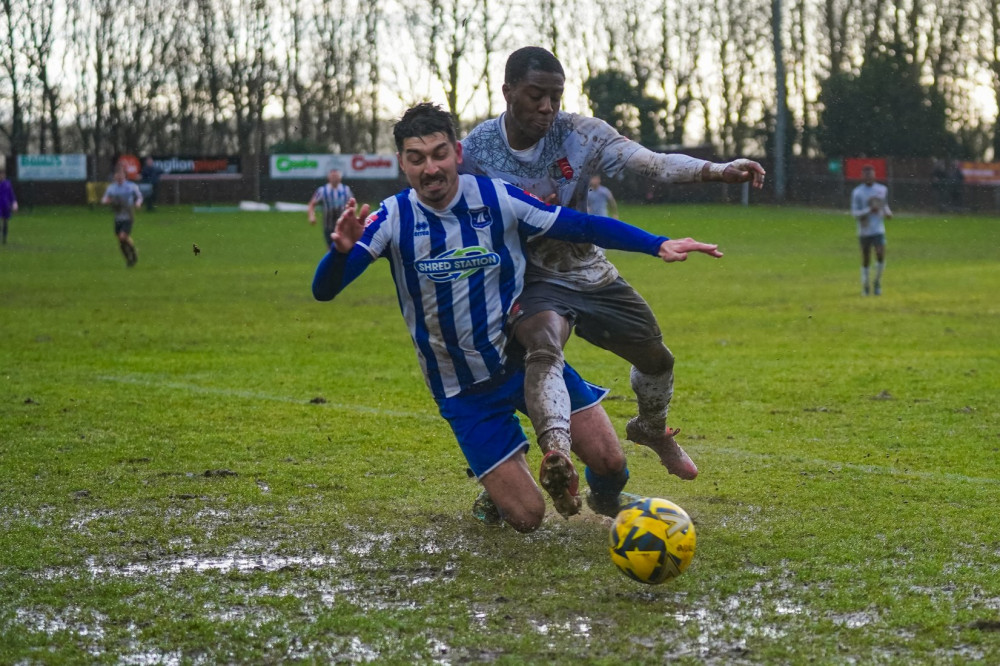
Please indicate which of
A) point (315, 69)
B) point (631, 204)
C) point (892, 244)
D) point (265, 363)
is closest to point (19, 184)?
point (315, 69)

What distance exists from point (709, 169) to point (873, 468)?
218 centimetres

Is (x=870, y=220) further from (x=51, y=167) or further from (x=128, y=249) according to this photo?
(x=51, y=167)

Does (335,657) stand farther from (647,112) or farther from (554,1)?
(554,1)

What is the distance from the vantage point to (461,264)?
16.2 feet

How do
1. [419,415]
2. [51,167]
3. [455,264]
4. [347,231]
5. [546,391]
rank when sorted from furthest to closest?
[51,167]
[419,415]
[455,264]
[546,391]
[347,231]

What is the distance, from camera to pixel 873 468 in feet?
21.0

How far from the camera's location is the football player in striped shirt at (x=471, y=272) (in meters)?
4.80

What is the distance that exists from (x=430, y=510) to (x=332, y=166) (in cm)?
3999

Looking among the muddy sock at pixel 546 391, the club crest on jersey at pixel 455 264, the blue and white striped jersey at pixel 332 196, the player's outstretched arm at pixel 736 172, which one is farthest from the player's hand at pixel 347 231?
the blue and white striped jersey at pixel 332 196

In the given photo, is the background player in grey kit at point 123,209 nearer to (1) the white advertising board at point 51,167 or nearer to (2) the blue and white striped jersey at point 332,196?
(2) the blue and white striped jersey at point 332,196

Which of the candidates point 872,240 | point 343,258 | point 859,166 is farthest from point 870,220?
point 859,166

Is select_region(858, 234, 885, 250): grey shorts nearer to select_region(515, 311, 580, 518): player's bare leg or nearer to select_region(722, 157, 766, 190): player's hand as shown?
select_region(722, 157, 766, 190): player's hand

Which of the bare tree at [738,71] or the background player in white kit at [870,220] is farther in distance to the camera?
the bare tree at [738,71]

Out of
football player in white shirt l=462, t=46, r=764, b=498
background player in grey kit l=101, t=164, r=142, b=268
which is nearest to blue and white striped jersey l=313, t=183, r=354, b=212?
background player in grey kit l=101, t=164, r=142, b=268
